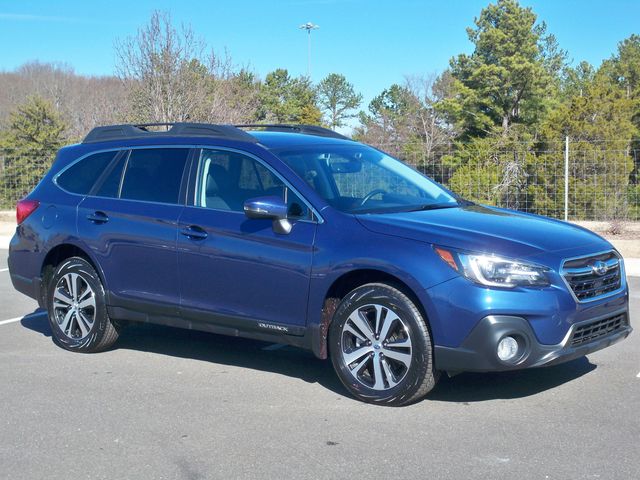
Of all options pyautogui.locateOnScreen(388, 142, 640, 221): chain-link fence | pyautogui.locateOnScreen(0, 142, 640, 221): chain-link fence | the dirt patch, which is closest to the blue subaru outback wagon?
the dirt patch

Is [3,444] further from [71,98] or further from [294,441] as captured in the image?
[71,98]

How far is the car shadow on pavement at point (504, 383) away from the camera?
589cm

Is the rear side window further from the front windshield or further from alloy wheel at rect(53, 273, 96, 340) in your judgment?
the front windshield

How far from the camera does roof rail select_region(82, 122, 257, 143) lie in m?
6.59

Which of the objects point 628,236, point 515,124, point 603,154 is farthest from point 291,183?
point 515,124

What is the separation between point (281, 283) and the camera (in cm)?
599

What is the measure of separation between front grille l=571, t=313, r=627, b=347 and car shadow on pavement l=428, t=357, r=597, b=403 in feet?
1.94

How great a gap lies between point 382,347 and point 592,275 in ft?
4.61

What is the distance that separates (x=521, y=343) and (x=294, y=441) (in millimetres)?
1477

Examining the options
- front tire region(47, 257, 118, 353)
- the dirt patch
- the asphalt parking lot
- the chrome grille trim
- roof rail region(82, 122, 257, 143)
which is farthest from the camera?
the dirt patch

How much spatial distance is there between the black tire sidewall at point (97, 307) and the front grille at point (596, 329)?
3685 millimetres

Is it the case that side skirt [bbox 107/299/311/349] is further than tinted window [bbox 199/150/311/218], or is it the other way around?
tinted window [bbox 199/150/311/218]

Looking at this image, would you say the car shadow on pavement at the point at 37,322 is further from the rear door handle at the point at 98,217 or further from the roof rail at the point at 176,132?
the roof rail at the point at 176,132

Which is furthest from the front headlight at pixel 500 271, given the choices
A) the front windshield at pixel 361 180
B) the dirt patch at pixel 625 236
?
the dirt patch at pixel 625 236
